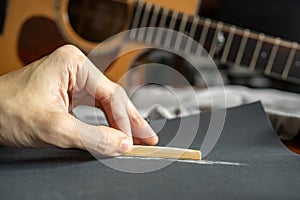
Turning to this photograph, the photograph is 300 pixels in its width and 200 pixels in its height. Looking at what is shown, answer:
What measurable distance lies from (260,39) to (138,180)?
489mm

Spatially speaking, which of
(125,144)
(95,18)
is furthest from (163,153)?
(95,18)

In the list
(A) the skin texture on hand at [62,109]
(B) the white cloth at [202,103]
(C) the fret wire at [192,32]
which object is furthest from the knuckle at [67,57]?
(C) the fret wire at [192,32]

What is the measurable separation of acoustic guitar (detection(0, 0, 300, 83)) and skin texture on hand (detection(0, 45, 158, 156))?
0.37m

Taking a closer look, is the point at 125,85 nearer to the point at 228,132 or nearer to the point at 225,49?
the point at 225,49

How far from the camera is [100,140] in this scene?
41cm

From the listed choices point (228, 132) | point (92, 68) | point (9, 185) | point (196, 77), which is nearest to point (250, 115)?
point (228, 132)

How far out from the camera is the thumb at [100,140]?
16.2 inches

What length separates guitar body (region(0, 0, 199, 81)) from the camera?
887mm

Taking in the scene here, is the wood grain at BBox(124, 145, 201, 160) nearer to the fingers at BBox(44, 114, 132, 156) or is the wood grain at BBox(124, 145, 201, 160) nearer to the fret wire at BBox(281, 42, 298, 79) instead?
the fingers at BBox(44, 114, 132, 156)

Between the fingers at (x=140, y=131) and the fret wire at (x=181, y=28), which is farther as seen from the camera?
the fret wire at (x=181, y=28)

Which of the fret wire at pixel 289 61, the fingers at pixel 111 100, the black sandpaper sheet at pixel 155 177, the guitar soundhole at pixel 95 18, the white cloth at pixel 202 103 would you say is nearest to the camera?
the black sandpaper sheet at pixel 155 177

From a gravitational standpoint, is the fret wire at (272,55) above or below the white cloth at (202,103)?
above

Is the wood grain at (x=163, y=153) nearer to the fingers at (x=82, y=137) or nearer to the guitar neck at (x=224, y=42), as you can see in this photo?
the fingers at (x=82, y=137)

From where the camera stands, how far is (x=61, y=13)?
903 mm
